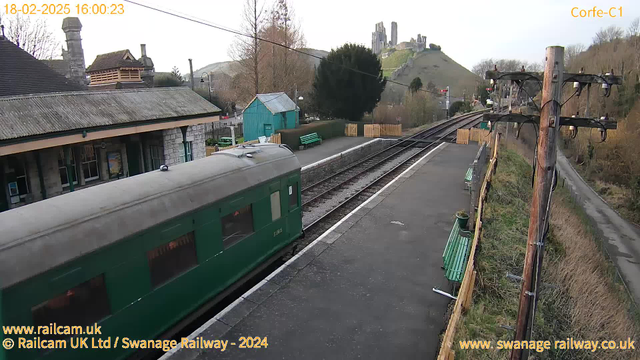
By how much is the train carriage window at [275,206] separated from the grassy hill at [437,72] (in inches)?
3149

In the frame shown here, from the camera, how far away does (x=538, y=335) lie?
6.96 metres

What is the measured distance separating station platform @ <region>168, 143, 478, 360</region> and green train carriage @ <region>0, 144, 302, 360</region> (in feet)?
2.30

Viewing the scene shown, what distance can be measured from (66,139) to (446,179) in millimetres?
13894

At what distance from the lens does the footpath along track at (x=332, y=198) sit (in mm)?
7301

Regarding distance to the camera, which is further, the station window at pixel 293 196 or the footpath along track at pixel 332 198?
the station window at pixel 293 196

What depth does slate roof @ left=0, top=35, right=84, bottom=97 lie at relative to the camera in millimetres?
14180

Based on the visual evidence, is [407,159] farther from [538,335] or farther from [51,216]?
[51,216]

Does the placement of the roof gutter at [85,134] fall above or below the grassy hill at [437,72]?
below

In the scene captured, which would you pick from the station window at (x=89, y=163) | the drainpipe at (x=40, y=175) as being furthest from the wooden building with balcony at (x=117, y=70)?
the drainpipe at (x=40, y=175)

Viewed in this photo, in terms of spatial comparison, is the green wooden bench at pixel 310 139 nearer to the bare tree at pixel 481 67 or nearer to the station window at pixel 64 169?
the station window at pixel 64 169

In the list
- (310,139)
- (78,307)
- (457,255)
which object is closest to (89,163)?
(78,307)

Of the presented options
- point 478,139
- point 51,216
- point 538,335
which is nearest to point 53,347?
point 51,216

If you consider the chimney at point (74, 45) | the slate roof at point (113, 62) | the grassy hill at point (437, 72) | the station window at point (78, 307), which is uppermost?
the grassy hill at point (437, 72)

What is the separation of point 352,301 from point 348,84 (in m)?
29.1
